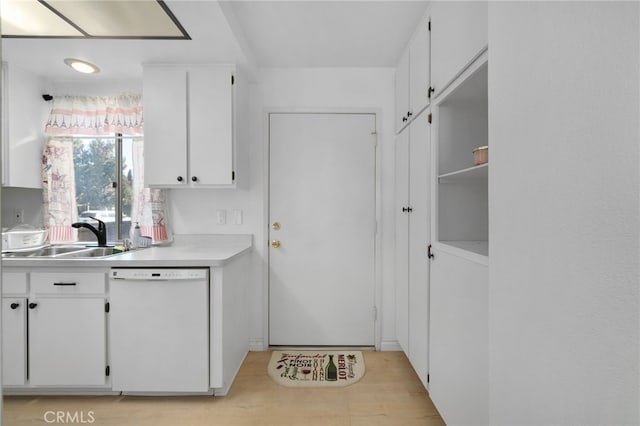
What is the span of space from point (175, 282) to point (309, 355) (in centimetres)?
129

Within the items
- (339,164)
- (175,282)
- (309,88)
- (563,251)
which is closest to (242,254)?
(175,282)

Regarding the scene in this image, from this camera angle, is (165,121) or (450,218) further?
(165,121)

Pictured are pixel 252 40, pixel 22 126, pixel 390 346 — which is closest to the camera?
pixel 252 40

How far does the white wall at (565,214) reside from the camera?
1.49 feet

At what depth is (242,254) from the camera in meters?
2.42

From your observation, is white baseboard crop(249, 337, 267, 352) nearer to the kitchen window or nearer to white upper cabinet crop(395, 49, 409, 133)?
the kitchen window

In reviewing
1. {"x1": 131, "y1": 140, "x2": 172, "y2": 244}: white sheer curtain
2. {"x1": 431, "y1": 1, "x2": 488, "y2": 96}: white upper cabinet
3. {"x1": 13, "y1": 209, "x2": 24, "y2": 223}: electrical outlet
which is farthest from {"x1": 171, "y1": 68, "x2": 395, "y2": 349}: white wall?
{"x1": 13, "y1": 209, "x2": 24, "y2": 223}: electrical outlet

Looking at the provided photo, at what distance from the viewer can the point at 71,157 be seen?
2.60 meters

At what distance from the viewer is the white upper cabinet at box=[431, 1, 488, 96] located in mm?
1169

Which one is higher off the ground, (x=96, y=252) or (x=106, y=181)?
(x=106, y=181)

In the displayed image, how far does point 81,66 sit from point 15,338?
1913 millimetres

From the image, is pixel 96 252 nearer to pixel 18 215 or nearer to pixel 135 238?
pixel 135 238

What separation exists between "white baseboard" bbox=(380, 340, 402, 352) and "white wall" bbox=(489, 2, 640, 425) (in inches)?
77.9

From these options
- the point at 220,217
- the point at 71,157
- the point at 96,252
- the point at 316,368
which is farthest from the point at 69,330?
the point at 316,368
